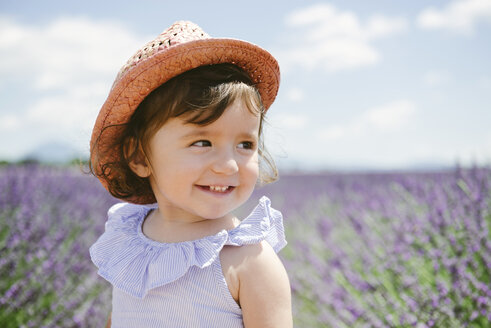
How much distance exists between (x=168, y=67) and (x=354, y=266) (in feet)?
8.93

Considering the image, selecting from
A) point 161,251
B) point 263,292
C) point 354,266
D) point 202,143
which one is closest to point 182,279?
point 161,251

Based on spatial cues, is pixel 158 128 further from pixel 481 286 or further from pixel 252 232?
pixel 481 286

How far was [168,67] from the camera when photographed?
108 centimetres

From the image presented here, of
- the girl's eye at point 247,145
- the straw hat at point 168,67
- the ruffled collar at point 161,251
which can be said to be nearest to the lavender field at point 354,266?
the ruffled collar at point 161,251

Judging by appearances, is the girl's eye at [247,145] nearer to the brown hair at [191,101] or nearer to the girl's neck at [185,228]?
the brown hair at [191,101]

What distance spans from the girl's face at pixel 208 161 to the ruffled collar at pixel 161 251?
73 millimetres

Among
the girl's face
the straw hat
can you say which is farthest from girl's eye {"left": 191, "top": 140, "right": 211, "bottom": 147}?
the straw hat

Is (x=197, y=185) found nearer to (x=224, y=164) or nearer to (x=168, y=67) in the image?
(x=224, y=164)

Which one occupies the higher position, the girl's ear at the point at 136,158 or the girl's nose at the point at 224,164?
the girl's nose at the point at 224,164

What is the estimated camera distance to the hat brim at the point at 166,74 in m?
1.08

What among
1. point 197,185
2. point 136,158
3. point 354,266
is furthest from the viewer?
point 354,266

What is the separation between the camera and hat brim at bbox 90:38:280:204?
3.53 ft

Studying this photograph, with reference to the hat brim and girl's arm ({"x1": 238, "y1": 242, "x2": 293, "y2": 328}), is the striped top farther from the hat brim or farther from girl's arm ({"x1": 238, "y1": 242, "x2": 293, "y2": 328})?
the hat brim

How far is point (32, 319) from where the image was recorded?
2.05 m
